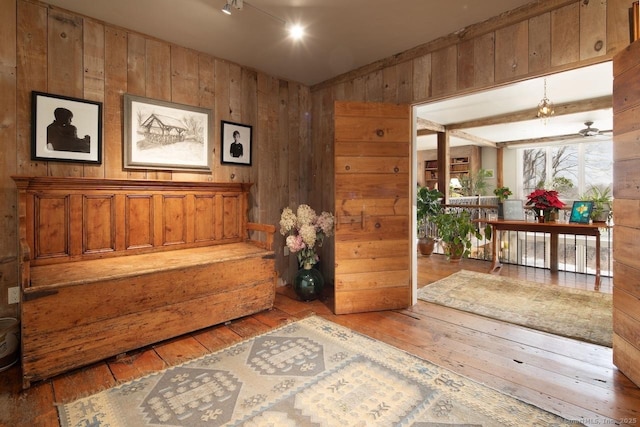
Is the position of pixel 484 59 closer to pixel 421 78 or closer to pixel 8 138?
pixel 421 78

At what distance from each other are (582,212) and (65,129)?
5423 millimetres

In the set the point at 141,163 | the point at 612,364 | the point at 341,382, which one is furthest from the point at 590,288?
the point at 141,163

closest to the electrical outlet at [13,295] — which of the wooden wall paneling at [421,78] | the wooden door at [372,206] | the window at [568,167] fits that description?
the wooden door at [372,206]

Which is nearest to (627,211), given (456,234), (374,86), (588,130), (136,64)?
(374,86)

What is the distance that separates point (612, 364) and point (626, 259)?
28.0 inches

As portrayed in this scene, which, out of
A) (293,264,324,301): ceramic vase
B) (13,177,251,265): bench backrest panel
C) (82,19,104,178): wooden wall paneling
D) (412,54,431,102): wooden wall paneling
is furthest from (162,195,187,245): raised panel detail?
(412,54,431,102): wooden wall paneling

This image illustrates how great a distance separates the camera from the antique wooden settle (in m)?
1.92

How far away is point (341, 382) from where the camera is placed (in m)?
1.86

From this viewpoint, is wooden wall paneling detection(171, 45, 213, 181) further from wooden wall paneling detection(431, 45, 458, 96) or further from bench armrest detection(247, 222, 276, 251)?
wooden wall paneling detection(431, 45, 458, 96)

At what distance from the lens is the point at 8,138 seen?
2.21m

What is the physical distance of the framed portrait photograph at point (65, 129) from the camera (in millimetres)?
2299

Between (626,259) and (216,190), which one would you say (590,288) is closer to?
(626,259)

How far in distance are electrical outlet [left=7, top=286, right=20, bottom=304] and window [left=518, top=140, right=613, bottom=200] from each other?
34.5 ft

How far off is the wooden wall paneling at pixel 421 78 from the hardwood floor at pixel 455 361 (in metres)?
2.02
